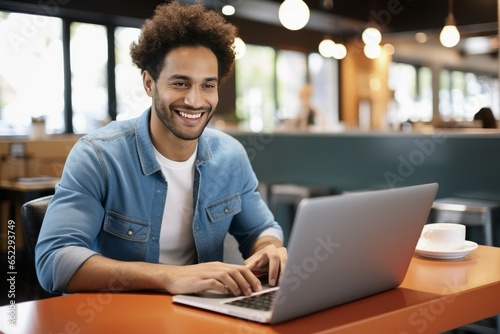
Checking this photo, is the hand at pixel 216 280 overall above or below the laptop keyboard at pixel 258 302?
above

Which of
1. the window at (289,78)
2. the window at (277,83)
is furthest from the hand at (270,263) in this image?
the window at (289,78)

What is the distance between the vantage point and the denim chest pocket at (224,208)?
176 cm

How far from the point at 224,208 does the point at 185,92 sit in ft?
1.24

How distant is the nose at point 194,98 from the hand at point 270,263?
455 millimetres

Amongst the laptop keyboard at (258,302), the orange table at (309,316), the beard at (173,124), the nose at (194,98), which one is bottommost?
the orange table at (309,316)

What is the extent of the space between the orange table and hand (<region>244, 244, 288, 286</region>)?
8.7 inches

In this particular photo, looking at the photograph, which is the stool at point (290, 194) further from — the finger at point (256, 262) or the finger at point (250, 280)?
the finger at point (250, 280)

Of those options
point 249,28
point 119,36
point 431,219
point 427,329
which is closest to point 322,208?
point 427,329

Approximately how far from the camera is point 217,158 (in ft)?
6.01

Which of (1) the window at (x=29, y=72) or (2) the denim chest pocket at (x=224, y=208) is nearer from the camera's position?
(2) the denim chest pocket at (x=224, y=208)

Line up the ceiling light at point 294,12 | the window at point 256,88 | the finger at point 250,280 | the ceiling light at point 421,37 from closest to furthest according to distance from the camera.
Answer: the finger at point 250,280 → the ceiling light at point 294,12 → the window at point 256,88 → the ceiling light at point 421,37

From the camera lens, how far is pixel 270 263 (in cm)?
136

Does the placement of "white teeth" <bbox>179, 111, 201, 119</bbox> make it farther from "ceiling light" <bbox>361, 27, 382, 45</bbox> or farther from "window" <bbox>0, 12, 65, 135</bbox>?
"ceiling light" <bbox>361, 27, 382, 45</bbox>

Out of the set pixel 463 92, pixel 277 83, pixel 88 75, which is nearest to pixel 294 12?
pixel 88 75
